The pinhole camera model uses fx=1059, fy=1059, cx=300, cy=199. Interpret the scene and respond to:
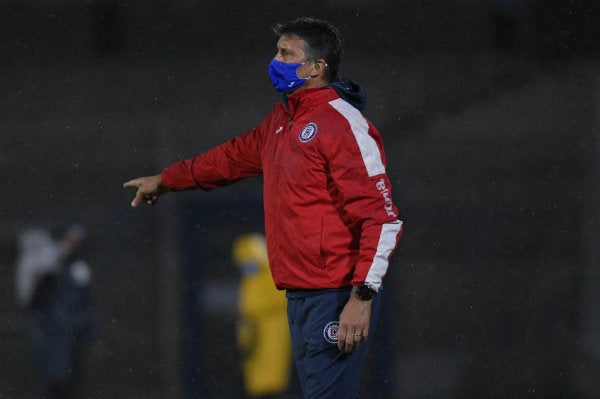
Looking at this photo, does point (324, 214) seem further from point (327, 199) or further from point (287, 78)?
point (287, 78)

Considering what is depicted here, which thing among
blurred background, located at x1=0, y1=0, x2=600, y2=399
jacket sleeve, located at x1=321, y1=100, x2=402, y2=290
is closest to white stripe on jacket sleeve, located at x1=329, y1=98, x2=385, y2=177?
jacket sleeve, located at x1=321, y1=100, x2=402, y2=290

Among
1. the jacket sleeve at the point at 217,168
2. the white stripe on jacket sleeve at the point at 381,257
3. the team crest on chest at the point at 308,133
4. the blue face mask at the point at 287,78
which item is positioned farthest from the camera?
the jacket sleeve at the point at 217,168

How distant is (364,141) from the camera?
99.1 inches

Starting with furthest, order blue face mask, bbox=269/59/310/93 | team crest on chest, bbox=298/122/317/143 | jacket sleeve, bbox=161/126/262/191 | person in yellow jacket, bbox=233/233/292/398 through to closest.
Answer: person in yellow jacket, bbox=233/233/292/398, jacket sleeve, bbox=161/126/262/191, blue face mask, bbox=269/59/310/93, team crest on chest, bbox=298/122/317/143

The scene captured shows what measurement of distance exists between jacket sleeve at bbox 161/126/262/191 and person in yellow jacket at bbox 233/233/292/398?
1481mm

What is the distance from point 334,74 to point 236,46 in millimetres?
1643

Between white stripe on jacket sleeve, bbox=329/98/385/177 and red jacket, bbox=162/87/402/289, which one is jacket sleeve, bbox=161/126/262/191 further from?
white stripe on jacket sleeve, bbox=329/98/385/177

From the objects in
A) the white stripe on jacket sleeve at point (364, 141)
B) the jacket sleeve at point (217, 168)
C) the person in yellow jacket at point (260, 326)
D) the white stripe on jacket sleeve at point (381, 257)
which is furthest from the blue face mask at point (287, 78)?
the person in yellow jacket at point (260, 326)

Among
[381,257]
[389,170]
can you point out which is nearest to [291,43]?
[381,257]

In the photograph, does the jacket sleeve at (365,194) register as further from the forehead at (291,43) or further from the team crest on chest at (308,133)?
the forehead at (291,43)

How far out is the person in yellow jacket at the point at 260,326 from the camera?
4305mm

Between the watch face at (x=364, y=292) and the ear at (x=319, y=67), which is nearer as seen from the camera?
the watch face at (x=364, y=292)

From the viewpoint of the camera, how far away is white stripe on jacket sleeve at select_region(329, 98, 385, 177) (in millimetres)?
2500

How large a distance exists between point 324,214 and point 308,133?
0.20 metres
